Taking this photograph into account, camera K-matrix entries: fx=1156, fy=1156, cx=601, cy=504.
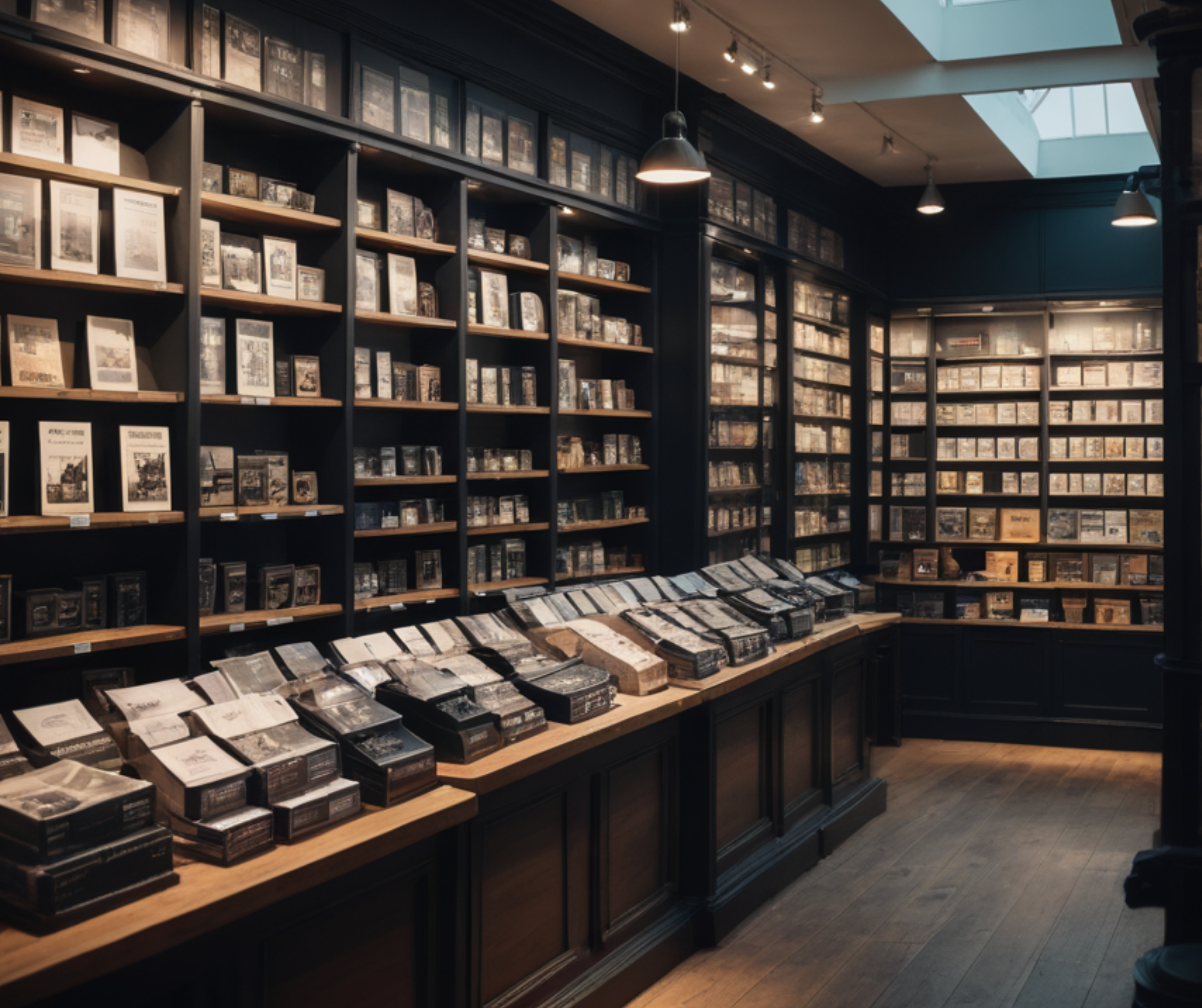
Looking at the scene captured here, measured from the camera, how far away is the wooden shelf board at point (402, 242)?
14.4 feet

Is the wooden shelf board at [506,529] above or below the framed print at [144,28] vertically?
below

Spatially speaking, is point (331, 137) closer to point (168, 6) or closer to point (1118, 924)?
point (168, 6)

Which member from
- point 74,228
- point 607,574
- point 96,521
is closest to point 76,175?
point 74,228

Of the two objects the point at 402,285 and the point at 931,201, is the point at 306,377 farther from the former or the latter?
the point at 931,201

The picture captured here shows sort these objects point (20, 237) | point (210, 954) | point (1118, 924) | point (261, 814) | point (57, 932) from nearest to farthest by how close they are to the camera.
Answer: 1. point (57, 932)
2. point (210, 954)
3. point (261, 814)
4. point (20, 237)
5. point (1118, 924)

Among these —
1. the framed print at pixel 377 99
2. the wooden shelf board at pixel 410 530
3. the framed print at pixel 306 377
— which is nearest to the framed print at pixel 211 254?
the framed print at pixel 306 377

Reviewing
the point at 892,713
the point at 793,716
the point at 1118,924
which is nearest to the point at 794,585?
the point at 793,716

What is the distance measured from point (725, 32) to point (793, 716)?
124 inches

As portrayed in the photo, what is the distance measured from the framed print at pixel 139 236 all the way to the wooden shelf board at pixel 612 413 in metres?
2.22

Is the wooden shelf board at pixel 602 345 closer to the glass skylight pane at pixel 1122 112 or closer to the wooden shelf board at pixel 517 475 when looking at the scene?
the wooden shelf board at pixel 517 475

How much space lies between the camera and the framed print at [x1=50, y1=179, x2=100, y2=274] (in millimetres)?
3418

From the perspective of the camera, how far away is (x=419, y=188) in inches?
191

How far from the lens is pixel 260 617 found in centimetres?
402

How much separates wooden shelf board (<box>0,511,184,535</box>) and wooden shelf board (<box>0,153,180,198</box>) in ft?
3.29
